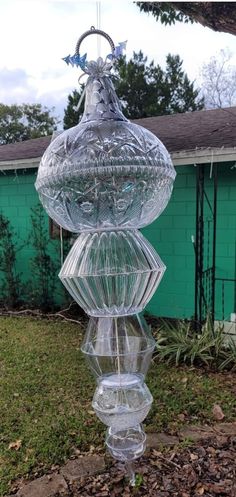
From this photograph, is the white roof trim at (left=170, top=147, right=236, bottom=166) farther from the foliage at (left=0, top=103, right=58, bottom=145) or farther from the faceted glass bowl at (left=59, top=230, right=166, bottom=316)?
the foliage at (left=0, top=103, right=58, bottom=145)

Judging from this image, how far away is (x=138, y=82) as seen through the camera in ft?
69.9

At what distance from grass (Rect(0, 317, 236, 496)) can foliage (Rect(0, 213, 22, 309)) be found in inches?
80.0

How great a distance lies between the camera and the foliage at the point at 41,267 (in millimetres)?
7145

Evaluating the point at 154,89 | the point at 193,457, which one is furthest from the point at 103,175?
the point at 154,89

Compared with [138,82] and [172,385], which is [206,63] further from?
[172,385]

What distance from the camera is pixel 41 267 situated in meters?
7.14

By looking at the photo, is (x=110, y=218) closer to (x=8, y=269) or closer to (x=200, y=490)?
(x=200, y=490)

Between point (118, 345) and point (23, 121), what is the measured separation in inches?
1086

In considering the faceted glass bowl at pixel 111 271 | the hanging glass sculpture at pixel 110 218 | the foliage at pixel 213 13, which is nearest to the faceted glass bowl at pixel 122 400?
the hanging glass sculpture at pixel 110 218

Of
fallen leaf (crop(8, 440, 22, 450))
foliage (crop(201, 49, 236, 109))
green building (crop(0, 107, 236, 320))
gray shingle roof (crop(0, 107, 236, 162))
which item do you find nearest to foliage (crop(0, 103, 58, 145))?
foliage (crop(201, 49, 236, 109))

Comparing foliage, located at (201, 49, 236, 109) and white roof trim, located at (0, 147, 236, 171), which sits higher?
foliage, located at (201, 49, 236, 109)

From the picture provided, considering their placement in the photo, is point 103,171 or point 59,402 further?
point 59,402

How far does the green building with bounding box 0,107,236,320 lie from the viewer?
5168 mm

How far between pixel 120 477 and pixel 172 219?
4.22 metres
